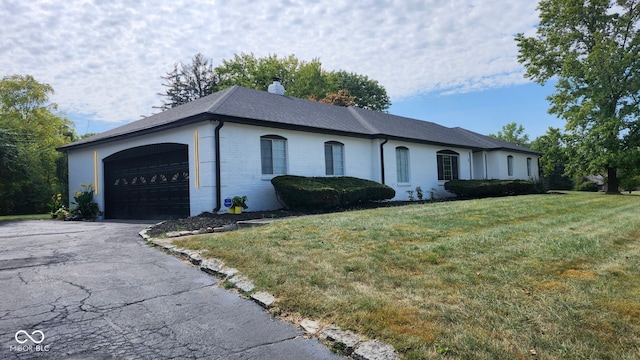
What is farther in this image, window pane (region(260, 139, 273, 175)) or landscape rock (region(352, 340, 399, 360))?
window pane (region(260, 139, 273, 175))

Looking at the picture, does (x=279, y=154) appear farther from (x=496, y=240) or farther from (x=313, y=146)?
(x=496, y=240)

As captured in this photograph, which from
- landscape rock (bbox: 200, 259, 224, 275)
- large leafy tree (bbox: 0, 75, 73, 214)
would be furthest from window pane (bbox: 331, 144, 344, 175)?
large leafy tree (bbox: 0, 75, 73, 214)

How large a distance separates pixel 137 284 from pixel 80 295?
2.11 ft

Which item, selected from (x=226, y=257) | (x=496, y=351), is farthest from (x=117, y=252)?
(x=496, y=351)

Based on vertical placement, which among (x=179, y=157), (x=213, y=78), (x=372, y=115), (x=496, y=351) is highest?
(x=213, y=78)

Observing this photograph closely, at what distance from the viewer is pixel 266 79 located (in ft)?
136

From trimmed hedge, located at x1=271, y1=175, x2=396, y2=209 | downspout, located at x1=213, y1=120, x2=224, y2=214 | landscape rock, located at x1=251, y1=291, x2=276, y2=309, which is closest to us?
landscape rock, located at x1=251, y1=291, x2=276, y2=309

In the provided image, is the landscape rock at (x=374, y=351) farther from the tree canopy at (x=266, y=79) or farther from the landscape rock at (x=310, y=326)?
the tree canopy at (x=266, y=79)

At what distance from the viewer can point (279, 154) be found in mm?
13914

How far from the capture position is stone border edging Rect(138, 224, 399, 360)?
9.86ft

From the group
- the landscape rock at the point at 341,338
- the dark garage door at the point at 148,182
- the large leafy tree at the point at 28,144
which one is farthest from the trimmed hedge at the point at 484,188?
the large leafy tree at the point at 28,144

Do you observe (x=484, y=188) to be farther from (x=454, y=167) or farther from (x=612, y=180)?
(x=612, y=180)

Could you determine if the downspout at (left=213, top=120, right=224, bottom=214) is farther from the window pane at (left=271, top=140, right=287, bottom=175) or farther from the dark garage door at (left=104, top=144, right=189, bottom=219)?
the window pane at (left=271, top=140, right=287, bottom=175)

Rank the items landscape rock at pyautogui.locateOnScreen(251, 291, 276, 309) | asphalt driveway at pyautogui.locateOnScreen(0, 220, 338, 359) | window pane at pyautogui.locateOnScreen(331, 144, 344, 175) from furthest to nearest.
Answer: window pane at pyautogui.locateOnScreen(331, 144, 344, 175) < landscape rock at pyautogui.locateOnScreen(251, 291, 276, 309) < asphalt driveway at pyautogui.locateOnScreen(0, 220, 338, 359)
